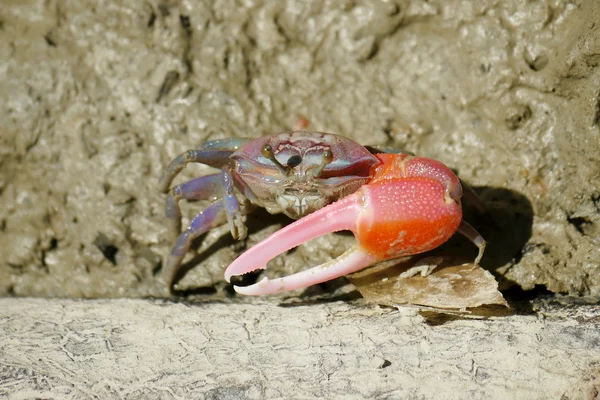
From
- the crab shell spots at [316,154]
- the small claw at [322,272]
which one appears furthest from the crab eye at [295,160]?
the small claw at [322,272]

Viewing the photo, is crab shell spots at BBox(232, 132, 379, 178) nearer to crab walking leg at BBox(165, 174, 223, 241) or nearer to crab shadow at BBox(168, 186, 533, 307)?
crab walking leg at BBox(165, 174, 223, 241)

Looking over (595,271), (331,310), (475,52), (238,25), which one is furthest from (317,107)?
(595,271)

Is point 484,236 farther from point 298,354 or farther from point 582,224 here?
point 298,354

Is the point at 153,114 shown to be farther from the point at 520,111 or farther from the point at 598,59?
the point at 598,59

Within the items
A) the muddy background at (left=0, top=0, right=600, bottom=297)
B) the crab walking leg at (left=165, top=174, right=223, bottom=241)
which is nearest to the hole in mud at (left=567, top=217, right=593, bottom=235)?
the muddy background at (left=0, top=0, right=600, bottom=297)

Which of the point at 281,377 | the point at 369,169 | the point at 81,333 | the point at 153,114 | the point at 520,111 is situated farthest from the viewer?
the point at 153,114
